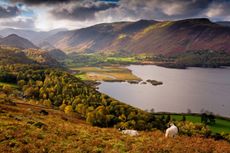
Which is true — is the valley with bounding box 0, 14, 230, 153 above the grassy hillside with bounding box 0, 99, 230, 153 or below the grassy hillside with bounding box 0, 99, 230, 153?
below

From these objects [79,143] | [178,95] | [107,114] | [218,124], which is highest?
[79,143]

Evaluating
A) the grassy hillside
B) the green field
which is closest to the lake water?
the green field

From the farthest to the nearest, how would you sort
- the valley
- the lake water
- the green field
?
the lake water → the green field → the valley

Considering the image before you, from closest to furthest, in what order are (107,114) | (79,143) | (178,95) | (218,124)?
1. (79,143)
2. (107,114)
3. (218,124)
4. (178,95)

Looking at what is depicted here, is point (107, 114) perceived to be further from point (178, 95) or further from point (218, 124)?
point (178, 95)

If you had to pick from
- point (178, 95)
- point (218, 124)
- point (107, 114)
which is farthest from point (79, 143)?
point (178, 95)

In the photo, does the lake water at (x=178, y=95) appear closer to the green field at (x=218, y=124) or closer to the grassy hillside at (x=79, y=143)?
the green field at (x=218, y=124)

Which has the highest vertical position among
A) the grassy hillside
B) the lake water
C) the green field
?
the grassy hillside

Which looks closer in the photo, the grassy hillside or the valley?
the grassy hillside

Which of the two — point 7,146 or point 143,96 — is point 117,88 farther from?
point 7,146

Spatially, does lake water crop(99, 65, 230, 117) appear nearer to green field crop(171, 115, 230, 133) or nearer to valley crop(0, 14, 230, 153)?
valley crop(0, 14, 230, 153)

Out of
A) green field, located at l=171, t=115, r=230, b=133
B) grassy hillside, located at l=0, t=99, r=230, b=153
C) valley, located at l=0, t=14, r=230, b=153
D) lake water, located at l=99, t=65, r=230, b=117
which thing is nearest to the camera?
grassy hillside, located at l=0, t=99, r=230, b=153

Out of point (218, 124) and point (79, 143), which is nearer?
point (79, 143)

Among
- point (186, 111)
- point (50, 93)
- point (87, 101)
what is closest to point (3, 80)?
point (50, 93)
